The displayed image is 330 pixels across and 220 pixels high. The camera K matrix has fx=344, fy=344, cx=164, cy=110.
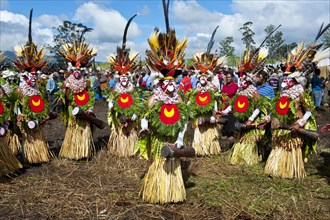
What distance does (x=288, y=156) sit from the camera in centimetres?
600

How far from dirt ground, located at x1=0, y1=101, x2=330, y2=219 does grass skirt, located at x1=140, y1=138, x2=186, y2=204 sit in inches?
5.4

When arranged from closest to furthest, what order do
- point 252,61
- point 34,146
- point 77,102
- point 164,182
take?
point 164,182, point 252,61, point 34,146, point 77,102

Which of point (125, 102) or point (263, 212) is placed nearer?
point (263, 212)

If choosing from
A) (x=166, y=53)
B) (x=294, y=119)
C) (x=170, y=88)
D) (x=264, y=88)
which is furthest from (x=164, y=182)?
(x=264, y=88)

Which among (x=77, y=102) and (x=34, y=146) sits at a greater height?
(x=77, y=102)

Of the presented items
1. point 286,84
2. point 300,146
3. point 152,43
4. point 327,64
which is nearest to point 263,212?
point 300,146

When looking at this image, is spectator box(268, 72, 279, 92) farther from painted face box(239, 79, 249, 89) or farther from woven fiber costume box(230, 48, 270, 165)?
painted face box(239, 79, 249, 89)

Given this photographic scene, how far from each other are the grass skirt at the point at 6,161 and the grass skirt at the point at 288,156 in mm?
4669

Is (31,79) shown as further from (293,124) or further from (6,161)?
(293,124)

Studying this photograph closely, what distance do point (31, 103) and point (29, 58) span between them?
875mm

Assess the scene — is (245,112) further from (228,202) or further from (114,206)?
(114,206)

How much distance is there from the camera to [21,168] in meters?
6.53

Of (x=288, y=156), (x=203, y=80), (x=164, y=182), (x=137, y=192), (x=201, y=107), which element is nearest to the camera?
(x=164, y=182)

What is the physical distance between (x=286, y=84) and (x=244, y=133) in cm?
152
